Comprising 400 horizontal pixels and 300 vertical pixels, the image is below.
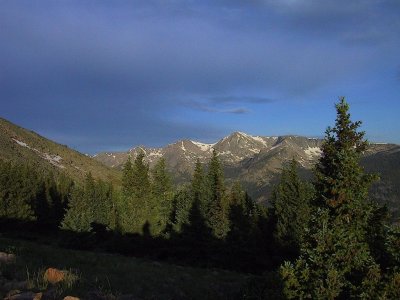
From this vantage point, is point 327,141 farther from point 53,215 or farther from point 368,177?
point 53,215

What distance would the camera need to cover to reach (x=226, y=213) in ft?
165

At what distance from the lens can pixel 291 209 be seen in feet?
150

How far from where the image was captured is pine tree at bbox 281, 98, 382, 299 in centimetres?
1324

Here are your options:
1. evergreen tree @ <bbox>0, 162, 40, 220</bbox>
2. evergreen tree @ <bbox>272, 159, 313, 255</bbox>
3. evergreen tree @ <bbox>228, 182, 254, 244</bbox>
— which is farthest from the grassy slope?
evergreen tree @ <bbox>0, 162, 40, 220</bbox>

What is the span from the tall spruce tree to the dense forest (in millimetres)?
36

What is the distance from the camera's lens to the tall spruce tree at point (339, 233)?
13219 millimetres

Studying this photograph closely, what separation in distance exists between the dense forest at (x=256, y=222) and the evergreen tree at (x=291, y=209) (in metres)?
0.12

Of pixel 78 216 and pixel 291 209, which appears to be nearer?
pixel 291 209

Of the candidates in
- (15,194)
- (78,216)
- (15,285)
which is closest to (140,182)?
(78,216)

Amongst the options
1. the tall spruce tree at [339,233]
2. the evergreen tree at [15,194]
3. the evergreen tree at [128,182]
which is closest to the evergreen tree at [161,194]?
the evergreen tree at [128,182]

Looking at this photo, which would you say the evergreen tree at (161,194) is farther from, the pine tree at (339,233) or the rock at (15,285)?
the rock at (15,285)

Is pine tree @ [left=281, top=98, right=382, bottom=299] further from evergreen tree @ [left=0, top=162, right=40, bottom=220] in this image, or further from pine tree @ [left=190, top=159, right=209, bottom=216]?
evergreen tree @ [left=0, top=162, right=40, bottom=220]

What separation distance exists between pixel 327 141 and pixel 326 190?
211 centimetres

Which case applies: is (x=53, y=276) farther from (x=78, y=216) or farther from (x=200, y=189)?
(x=78, y=216)
